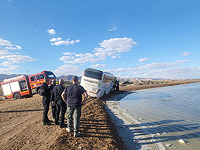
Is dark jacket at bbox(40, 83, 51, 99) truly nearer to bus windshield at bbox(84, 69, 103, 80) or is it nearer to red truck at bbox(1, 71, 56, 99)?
bus windshield at bbox(84, 69, 103, 80)

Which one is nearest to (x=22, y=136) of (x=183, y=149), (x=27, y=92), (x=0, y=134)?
(x=0, y=134)

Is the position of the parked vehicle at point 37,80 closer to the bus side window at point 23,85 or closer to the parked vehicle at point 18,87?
the parked vehicle at point 18,87

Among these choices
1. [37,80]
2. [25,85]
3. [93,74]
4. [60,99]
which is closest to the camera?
[60,99]

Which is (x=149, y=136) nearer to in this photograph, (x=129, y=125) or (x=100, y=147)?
(x=129, y=125)

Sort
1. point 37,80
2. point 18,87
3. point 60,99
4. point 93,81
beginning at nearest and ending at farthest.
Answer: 1. point 60,99
2. point 93,81
3. point 37,80
4. point 18,87

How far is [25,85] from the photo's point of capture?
18578 mm

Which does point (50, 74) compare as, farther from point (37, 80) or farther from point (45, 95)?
point (45, 95)

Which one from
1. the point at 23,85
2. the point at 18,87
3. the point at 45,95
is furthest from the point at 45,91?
the point at 18,87

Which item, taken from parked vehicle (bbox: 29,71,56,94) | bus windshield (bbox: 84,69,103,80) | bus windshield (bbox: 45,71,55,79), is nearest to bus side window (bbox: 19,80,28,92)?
parked vehicle (bbox: 29,71,56,94)

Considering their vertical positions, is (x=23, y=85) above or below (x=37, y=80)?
below

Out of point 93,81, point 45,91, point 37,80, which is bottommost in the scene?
point 45,91

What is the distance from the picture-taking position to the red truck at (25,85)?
59.4ft

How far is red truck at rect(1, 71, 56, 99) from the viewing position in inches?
713

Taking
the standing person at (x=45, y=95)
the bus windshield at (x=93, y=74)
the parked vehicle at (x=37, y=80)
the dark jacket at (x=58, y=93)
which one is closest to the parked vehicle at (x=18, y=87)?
the parked vehicle at (x=37, y=80)
